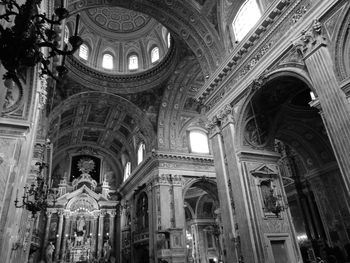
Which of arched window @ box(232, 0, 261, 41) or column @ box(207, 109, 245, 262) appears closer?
column @ box(207, 109, 245, 262)

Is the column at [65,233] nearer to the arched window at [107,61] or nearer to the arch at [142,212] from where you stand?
the arch at [142,212]

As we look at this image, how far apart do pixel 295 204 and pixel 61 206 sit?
17.4 metres

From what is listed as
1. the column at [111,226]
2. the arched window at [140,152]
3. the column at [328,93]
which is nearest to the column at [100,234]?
the column at [111,226]

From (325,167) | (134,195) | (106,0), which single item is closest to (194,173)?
(134,195)

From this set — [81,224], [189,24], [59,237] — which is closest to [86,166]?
[81,224]

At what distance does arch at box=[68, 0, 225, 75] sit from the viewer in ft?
38.0

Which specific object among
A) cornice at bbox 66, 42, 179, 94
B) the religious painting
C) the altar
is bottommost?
the altar

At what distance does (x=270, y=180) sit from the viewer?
9594 millimetres

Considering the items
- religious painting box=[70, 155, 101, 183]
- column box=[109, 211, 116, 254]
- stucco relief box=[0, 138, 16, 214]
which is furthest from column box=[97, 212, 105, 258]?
stucco relief box=[0, 138, 16, 214]

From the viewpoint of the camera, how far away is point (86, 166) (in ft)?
82.3

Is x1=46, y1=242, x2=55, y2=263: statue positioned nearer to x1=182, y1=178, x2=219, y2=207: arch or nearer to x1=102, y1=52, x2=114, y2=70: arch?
x1=182, y1=178, x2=219, y2=207: arch

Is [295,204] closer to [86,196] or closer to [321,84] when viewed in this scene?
[321,84]

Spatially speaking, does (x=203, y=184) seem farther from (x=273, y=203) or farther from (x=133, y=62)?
(x=133, y=62)

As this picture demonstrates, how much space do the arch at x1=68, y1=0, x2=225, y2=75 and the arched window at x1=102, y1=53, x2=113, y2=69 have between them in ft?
25.6
